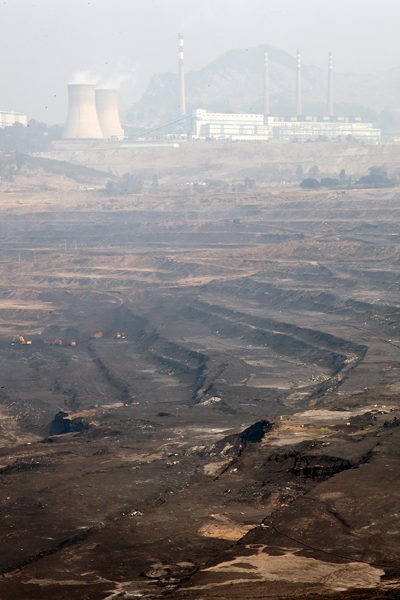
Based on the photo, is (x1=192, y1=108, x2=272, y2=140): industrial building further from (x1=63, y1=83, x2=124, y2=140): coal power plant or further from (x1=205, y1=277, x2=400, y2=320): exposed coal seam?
(x1=205, y1=277, x2=400, y2=320): exposed coal seam

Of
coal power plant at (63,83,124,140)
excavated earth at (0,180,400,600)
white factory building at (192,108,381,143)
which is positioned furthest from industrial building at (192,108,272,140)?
excavated earth at (0,180,400,600)

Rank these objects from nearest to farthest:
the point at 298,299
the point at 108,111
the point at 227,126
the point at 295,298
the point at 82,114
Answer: the point at 298,299 < the point at 295,298 < the point at 82,114 < the point at 108,111 < the point at 227,126

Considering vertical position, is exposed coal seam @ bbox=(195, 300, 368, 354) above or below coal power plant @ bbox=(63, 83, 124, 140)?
below

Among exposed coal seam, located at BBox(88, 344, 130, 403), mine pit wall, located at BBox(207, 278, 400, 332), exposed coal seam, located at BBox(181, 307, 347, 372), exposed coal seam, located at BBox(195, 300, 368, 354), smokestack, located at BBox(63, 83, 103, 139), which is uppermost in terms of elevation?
smokestack, located at BBox(63, 83, 103, 139)

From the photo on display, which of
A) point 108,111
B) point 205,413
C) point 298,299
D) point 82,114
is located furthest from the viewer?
point 108,111

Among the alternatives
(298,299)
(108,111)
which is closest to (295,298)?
(298,299)

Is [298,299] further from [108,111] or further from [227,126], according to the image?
[227,126]
